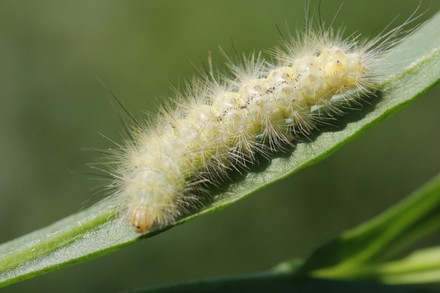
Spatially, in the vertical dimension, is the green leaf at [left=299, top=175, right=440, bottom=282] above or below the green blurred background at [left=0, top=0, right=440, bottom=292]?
below

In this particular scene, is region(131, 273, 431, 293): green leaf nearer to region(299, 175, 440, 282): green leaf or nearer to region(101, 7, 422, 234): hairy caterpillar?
region(299, 175, 440, 282): green leaf

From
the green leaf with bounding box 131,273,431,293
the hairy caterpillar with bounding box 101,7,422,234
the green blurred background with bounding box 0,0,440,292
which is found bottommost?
the green leaf with bounding box 131,273,431,293

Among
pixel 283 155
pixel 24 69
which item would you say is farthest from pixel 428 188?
pixel 24 69

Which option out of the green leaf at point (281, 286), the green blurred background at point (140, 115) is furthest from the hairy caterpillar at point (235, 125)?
the green blurred background at point (140, 115)

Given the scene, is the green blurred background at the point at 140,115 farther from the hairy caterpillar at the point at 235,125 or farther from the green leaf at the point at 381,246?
the green leaf at the point at 381,246

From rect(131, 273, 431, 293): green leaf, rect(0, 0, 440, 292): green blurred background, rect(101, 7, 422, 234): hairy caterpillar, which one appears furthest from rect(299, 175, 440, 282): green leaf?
rect(0, 0, 440, 292): green blurred background

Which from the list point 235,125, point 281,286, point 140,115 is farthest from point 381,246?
point 140,115
